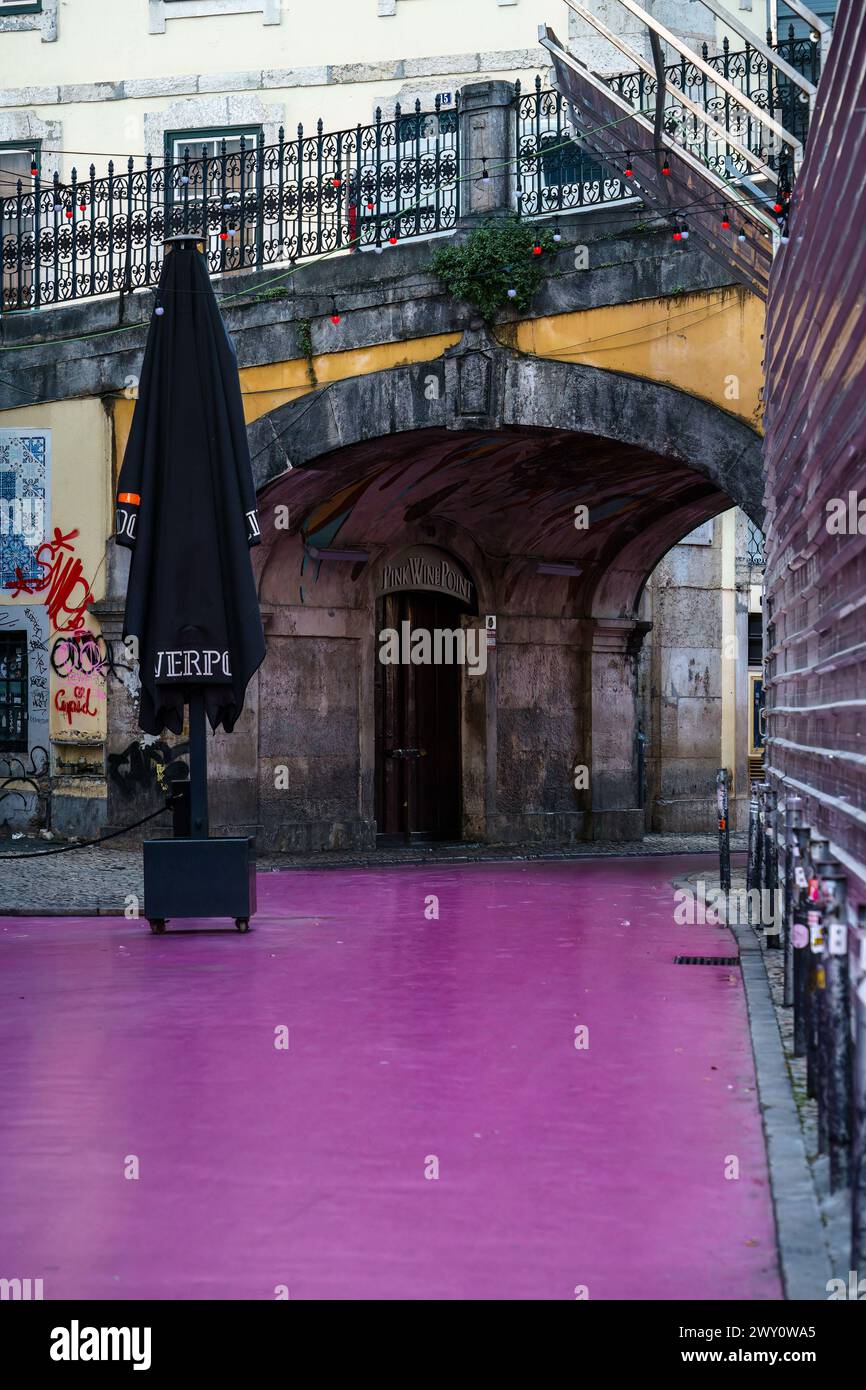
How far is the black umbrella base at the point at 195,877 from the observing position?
11.4 meters

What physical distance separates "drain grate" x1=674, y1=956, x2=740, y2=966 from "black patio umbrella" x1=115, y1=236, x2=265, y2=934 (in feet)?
10.0

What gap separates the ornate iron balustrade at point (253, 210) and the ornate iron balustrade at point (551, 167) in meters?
0.62

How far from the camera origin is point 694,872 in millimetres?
17344

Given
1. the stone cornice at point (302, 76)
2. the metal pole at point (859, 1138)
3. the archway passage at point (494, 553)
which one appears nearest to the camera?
the metal pole at point (859, 1138)

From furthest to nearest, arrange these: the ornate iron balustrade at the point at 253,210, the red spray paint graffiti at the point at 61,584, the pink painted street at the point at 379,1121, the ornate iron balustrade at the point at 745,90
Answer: the red spray paint graffiti at the point at 61,584 → the ornate iron balustrade at the point at 253,210 → the ornate iron balustrade at the point at 745,90 → the pink painted street at the point at 379,1121

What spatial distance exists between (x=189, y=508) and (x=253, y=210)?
731 centimetres

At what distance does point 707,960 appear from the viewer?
10430mm

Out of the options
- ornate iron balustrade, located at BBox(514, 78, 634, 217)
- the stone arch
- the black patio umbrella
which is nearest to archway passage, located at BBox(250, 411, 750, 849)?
the stone arch

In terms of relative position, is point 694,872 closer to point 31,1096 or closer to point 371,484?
point 371,484

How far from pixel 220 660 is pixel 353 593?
29.1ft

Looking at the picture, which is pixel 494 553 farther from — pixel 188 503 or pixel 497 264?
pixel 188 503

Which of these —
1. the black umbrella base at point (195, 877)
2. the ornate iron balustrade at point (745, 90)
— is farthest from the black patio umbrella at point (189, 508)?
the ornate iron balustrade at point (745, 90)

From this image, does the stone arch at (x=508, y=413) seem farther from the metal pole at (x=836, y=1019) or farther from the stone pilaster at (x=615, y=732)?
the metal pole at (x=836, y=1019)
